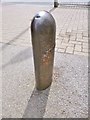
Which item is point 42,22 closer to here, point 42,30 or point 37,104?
point 42,30

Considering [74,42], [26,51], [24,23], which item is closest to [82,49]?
[74,42]

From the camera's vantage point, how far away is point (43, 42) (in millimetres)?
2791

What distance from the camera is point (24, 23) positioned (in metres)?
7.41

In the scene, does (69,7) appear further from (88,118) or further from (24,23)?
(88,118)

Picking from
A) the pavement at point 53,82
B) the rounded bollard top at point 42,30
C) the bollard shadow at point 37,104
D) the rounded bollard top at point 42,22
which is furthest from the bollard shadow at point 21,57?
the rounded bollard top at point 42,22

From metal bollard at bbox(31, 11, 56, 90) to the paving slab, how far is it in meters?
0.28

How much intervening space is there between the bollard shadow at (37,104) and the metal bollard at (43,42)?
0.49ft

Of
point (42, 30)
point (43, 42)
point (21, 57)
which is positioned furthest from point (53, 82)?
point (21, 57)

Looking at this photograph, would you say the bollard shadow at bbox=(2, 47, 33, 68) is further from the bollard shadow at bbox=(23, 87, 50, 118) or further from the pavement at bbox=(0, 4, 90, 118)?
the bollard shadow at bbox=(23, 87, 50, 118)

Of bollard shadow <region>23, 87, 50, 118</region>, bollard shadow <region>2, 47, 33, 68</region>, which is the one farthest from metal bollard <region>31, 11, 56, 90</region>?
bollard shadow <region>2, 47, 33, 68</region>

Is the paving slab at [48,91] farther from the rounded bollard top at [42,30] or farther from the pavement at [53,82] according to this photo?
the rounded bollard top at [42,30]

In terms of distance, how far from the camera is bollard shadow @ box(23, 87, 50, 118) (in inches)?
107

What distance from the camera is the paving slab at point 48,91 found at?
2.76 metres

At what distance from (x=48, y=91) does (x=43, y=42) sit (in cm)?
82
